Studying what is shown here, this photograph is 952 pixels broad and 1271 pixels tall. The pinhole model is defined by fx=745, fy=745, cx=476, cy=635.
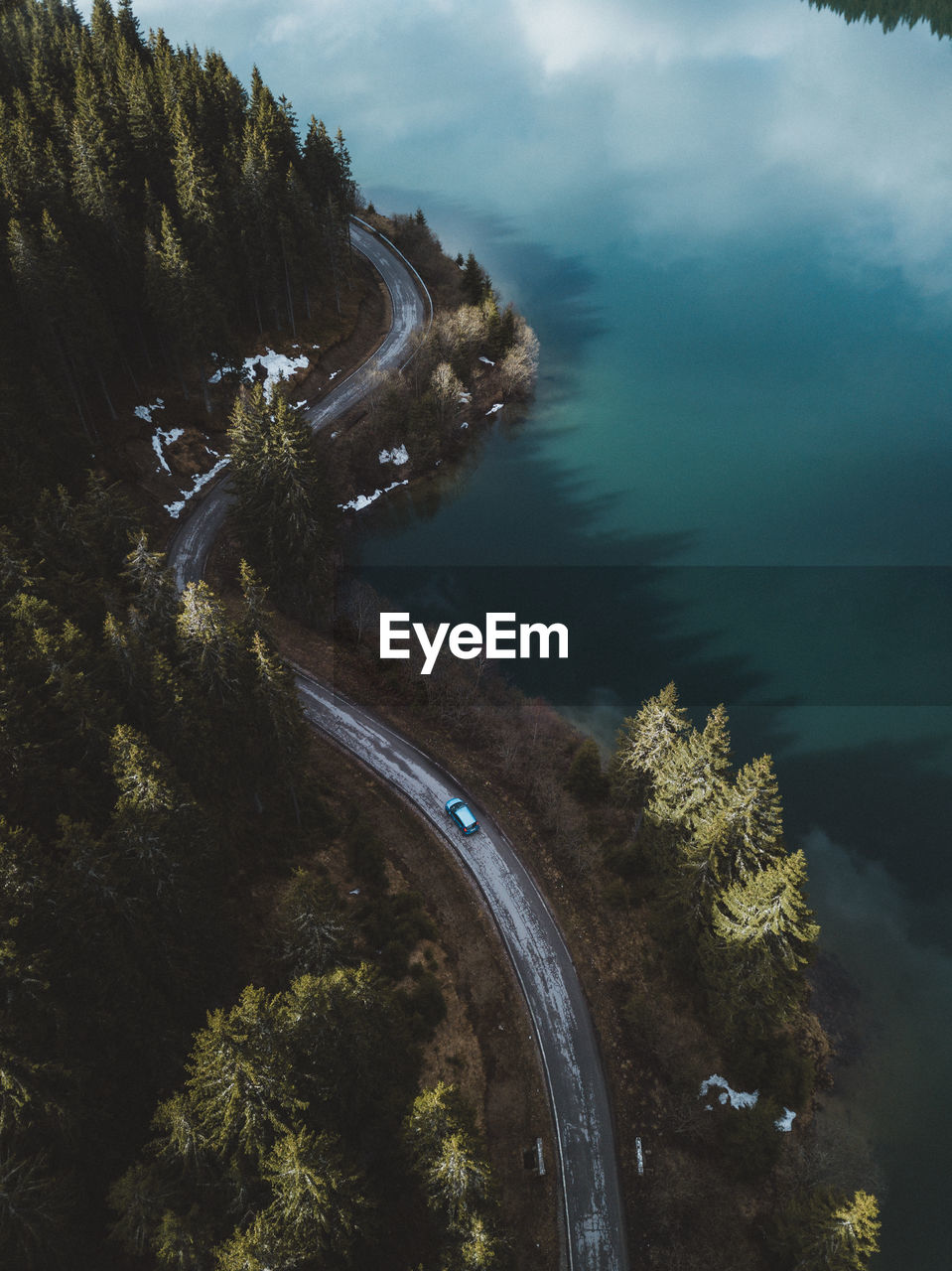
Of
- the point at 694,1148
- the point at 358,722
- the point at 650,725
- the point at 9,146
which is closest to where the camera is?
the point at 694,1148

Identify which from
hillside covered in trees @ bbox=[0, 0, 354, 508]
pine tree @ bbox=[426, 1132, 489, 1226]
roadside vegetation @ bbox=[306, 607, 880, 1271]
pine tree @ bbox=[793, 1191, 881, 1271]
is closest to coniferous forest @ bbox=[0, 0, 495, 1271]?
pine tree @ bbox=[426, 1132, 489, 1226]

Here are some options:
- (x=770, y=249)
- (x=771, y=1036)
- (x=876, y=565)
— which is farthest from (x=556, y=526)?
(x=770, y=249)

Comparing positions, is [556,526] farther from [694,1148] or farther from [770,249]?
[770,249]

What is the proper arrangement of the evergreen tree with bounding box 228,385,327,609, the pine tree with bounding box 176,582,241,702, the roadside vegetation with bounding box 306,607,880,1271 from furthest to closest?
1. the evergreen tree with bounding box 228,385,327,609
2. the pine tree with bounding box 176,582,241,702
3. the roadside vegetation with bounding box 306,607,880,1271

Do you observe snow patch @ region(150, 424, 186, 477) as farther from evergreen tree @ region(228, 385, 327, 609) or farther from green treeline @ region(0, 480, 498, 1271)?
green treeline @ region(0, 480, 498, 1271)

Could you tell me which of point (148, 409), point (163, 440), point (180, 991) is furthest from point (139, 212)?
point (180, 991)

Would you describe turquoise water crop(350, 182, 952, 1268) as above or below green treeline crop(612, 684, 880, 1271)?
above

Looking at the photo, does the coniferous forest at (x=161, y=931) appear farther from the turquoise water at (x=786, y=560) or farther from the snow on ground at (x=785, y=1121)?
the turquoise water at (x=786, y=560)
